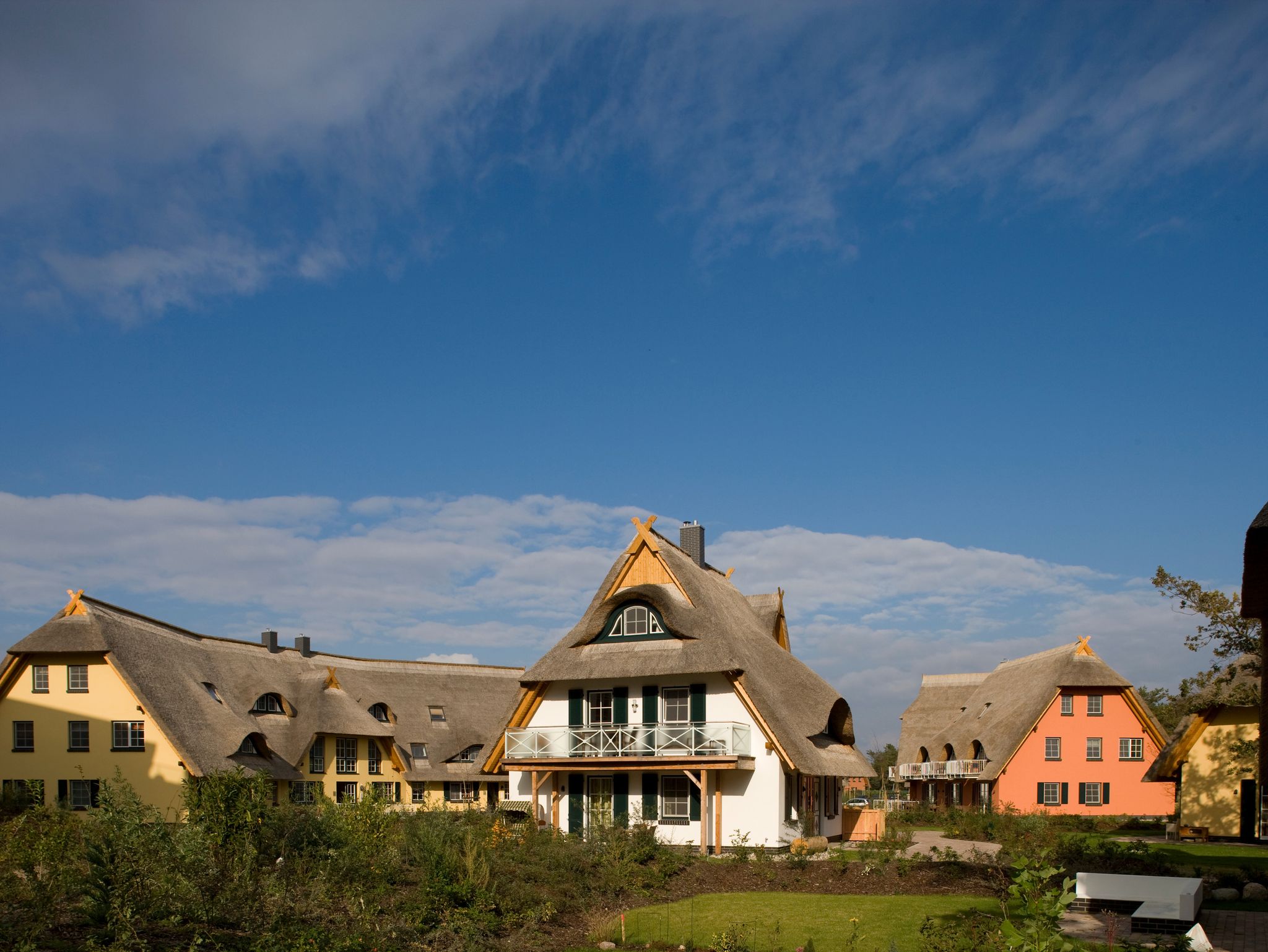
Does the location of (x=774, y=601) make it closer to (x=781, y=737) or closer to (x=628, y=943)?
(x=781, y=737)

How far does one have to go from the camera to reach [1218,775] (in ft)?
113

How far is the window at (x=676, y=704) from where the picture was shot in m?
29.4

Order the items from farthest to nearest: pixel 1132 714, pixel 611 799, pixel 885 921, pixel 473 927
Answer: pixel 1132 714, pixel 611 799, pixel 885 921, pixel 473 927

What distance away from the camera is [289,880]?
16.0 metres

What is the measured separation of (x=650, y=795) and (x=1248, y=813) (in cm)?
1963

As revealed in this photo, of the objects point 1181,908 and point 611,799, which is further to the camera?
point 611,799

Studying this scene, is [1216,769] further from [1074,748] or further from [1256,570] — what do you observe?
[1256,570]

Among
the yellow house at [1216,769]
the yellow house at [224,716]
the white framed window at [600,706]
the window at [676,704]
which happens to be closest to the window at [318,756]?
the yellow house at [224,716]

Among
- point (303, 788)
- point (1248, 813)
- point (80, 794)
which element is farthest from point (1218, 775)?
point (80, 794)

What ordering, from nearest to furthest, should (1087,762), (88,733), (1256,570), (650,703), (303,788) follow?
(1256,570) → (650,703) → (88,733) → (303,788) → (1087,762)

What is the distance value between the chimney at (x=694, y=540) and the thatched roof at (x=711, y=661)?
2.24m

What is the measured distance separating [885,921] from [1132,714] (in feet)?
111

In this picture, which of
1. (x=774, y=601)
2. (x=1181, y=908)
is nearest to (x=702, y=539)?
(x=774, y=601)

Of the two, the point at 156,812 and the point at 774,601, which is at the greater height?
the point at 774,601
